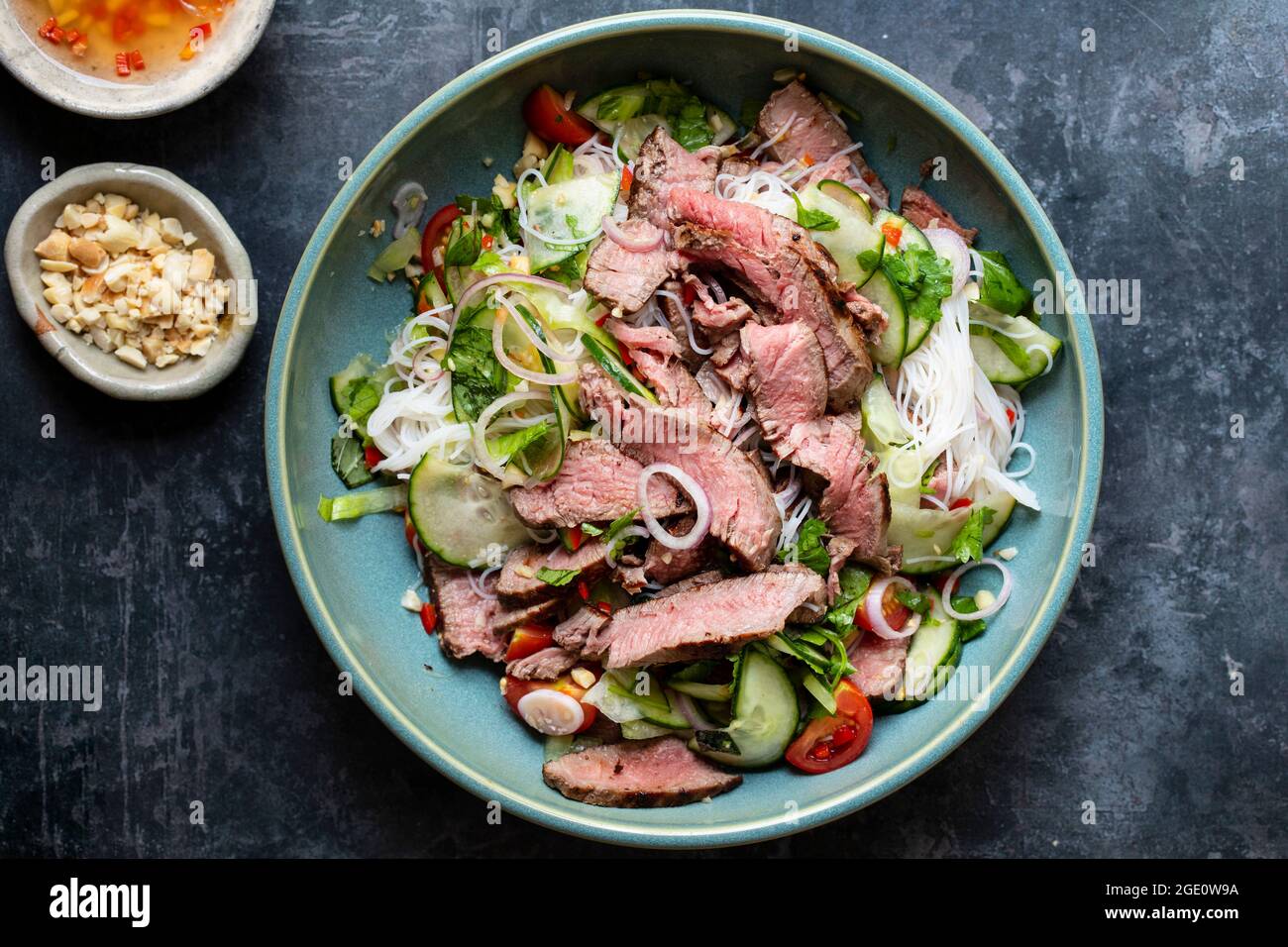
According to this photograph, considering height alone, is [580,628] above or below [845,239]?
below

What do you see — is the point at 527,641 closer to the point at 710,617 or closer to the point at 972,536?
the point at 710,617

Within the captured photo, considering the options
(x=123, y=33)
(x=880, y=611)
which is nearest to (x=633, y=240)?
(x=880, y=611)

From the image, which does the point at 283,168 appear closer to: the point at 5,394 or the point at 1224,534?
the point at 5,394

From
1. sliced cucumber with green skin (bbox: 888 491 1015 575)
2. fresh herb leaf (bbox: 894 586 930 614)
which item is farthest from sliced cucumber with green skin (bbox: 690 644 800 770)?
sliced cucumber with green skin (bbox: 888 491 1015 575)

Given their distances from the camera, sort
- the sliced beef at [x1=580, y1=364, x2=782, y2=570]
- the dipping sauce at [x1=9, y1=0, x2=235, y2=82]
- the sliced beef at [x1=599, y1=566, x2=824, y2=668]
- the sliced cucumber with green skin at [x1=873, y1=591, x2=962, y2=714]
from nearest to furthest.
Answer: the sliced beef at [x1=599, y1=566, x2=824, y2=668]
the sliced beef at [x1=580, y1=364, x2=782, y2=570]
the sliced cucumber with green skin at [x1=873, y1=591, x2=962, y2=714]
the dipping sauce at [x1=9, y1=0, x2=235, y2=82]

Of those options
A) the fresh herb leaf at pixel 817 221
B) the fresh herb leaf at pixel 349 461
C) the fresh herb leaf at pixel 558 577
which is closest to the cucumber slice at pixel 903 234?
the fresh herb leaf at pixel 817 221

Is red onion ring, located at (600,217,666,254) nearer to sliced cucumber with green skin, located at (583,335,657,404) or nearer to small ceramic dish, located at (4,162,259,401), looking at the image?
sliced cucumber with green skin, located at (583,335,657,404)
